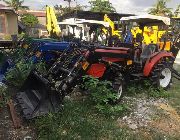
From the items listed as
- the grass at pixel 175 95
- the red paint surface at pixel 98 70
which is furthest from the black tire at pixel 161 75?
the red paint surface at pixel 98 70

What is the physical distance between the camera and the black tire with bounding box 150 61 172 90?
8.97 metres

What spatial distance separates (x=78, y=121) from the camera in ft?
20.8

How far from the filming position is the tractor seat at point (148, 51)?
9.15 metres

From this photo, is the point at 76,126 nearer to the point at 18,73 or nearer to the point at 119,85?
the point at 119,85

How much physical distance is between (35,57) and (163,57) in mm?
3727

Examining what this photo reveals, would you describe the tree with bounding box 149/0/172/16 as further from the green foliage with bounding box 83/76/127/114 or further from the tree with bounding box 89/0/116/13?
the green foliage with bounding box 83/76/127/114

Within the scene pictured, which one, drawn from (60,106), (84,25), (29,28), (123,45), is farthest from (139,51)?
(29,28)

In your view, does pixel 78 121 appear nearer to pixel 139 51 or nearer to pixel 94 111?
pixel 94 111

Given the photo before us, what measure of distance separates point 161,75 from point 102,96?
2.71 m

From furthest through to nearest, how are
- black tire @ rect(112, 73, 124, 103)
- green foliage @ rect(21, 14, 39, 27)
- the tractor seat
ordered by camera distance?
green foliage @ rect(21, 14, 39, 27), the tractor seat, black tire @ rect(112, 73, 124, 103)

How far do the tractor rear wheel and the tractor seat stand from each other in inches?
15.9

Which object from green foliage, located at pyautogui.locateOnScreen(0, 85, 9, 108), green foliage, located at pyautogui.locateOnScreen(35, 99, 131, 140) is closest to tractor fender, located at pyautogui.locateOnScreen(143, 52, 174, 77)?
green foliage, located at pyautogui.locateOnScreen(35, 99, 131, 140)

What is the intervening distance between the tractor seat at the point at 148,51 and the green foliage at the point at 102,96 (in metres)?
2.01

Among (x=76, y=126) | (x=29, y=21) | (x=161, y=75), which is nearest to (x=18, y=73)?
(x=76, y=126)
